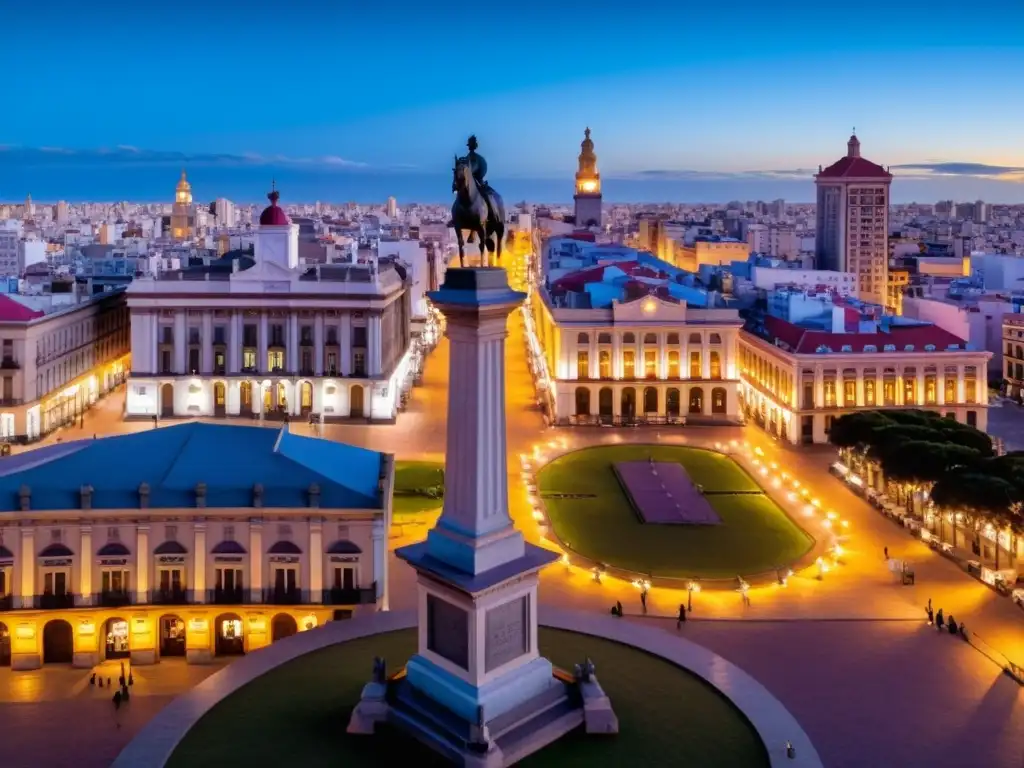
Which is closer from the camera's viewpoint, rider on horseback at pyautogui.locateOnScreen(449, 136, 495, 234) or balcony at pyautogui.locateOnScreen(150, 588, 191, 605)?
rider on horseback at pyautogui.locateOnScreen(449, 136, 495, 234)

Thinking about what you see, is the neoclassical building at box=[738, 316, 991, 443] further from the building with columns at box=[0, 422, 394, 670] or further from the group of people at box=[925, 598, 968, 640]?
the building with columns at box=[0, 422, 394, 670]

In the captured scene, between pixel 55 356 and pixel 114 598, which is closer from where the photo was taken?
pixel 114 598

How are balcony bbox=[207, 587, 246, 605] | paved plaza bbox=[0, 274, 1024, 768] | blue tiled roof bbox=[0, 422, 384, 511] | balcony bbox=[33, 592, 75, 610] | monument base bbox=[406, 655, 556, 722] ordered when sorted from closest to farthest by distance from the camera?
1. monument base bbox=[406, 655, 556, 722]
2. paved plaza bbox=[0, 274, 1024, 768]
3. balcony bbox=[33, 592, 75, 610]
4. balcony bbox=[207, 587, 246, 605]
5. blue tiled roof bbox=[0, 422, 384, 511]

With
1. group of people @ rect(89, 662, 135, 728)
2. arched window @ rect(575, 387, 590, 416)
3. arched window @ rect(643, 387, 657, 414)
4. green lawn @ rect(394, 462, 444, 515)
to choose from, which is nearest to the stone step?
group of people @ rect(89, 662, 135, 728)

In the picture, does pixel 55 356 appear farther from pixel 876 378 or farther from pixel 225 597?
pixel 876 378

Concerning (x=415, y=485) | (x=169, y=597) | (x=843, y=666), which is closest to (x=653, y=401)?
(x=415, y=485)

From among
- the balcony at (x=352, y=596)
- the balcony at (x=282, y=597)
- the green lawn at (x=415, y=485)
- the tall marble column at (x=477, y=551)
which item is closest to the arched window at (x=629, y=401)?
the green lawn at (x=415, y=485)
